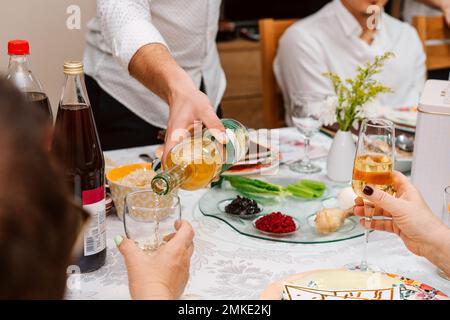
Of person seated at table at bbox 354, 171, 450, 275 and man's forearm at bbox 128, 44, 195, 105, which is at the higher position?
man's forearm at bbox 128, 44, 195, 105

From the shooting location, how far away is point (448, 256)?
1081mm

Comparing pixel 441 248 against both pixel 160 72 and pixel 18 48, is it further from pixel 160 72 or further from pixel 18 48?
pixel 18 48

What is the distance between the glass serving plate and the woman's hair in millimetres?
753

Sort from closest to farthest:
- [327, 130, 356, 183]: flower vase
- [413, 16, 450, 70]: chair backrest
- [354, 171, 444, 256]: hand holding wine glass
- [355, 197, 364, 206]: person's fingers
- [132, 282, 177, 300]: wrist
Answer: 1. [132, 282, 177, 300]: wrist
2. [354, 171, 444, 256]: hand holding wine glass
3. [355, 197, 364, 206]: person's fingers
4. [327, 130, 356, 183]: flower vase
5. [413, 16, 450, 70]: chair backrest

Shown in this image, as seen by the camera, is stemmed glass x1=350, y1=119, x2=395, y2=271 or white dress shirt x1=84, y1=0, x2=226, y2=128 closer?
stemmed glass x1=350, y1=119, x2=395, y2=271

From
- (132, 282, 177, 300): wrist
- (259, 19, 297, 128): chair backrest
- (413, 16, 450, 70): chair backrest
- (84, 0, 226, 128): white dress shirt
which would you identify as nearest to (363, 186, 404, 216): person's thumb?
(132, 282, 177, 300): wrist

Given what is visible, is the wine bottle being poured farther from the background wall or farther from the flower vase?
the background wall

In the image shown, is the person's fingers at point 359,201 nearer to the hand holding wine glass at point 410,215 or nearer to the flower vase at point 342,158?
the hand holding wine glass at point 410,215

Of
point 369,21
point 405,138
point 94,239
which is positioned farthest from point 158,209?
point 369,21

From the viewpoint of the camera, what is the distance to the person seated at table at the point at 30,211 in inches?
19.9

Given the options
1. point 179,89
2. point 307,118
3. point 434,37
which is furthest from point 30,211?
point 434,37

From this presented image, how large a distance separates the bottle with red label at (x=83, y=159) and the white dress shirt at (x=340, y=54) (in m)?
1.50

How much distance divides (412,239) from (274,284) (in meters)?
0.29

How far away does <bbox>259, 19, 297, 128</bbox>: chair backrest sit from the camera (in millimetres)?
2482
